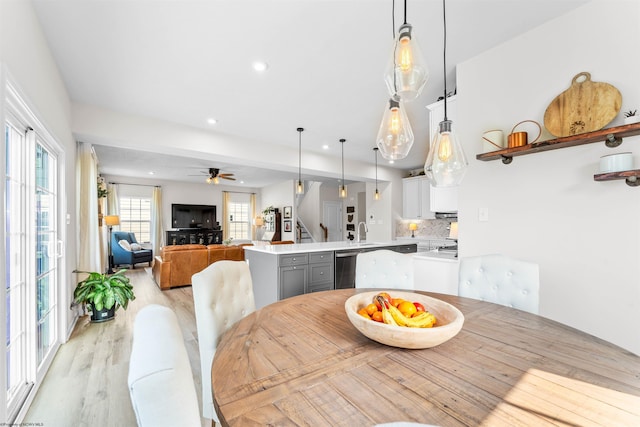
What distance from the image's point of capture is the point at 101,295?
3.25 meters

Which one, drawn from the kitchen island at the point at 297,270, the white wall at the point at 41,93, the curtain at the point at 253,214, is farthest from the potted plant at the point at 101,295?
the curtain at the point at 253,214

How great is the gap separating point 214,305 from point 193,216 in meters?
8.34

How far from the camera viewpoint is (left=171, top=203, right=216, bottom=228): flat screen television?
8.69 m

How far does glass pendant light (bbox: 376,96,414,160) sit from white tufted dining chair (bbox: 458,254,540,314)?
0.95 m

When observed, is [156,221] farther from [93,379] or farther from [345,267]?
[93,379]

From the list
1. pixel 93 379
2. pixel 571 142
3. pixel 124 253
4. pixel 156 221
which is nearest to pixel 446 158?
pixel 571 142

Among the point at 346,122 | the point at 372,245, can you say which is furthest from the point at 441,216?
the point at 346,122

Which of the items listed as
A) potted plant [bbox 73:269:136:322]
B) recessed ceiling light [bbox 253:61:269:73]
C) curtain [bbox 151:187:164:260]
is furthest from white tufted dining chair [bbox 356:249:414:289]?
curtain [bbox 151:187:164:260]

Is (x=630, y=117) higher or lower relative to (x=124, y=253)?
higher

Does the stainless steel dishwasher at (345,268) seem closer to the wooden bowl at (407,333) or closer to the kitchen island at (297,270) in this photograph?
the kitchen island at (297,270)

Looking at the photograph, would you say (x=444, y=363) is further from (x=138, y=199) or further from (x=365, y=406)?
(x=138, y=199)

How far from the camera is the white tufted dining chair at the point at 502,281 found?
5.33 ft

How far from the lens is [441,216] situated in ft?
20.3

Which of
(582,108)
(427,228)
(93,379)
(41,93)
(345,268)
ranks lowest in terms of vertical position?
(93,379)
